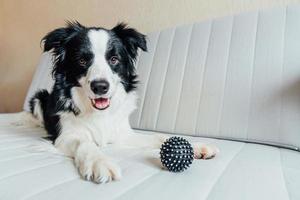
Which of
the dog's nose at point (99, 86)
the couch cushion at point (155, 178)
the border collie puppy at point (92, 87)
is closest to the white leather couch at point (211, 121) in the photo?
the couch cushion at point (155, 178)

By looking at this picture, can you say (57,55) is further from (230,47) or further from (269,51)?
(269,51)

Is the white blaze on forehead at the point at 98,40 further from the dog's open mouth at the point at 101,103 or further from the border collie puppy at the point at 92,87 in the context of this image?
the dog's open mouth at the point at 101,103

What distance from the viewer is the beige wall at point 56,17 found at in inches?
73.6

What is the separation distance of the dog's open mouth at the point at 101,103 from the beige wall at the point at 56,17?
0.98m

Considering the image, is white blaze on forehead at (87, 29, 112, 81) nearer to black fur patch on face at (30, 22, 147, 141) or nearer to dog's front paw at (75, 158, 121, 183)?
black fur patch on face at (30, 22, 147, 141)

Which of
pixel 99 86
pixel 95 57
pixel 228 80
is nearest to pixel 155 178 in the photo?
pixel 99 86

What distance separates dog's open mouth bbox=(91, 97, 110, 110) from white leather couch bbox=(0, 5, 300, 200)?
0.63 feet

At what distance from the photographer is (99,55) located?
1.27m

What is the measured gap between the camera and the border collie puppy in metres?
1.22

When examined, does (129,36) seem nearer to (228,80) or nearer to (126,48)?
(126,48)

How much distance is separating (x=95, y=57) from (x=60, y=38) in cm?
24

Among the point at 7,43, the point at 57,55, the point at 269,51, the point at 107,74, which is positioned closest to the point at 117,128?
the point at 107,74

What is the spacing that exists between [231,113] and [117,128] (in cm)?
56

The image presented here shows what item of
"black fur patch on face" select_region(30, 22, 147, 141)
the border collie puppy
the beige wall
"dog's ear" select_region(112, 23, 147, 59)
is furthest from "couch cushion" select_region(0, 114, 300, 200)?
the beige wall
